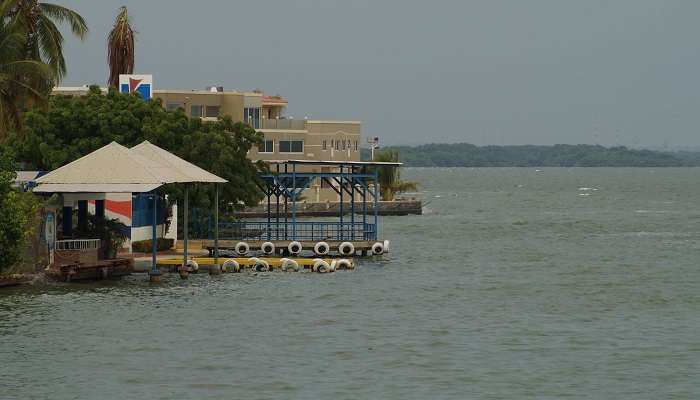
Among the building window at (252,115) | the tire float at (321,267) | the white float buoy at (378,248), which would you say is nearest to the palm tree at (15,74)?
the tire float at (321,267)

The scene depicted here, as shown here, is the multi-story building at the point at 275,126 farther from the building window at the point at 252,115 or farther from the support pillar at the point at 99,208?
the support pillar at the point at 99,208

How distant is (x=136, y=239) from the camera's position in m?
59.1

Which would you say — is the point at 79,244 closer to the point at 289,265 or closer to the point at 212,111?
the point at 289,265

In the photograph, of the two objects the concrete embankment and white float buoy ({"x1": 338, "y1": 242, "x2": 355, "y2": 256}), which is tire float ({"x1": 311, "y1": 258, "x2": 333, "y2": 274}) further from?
the concrete embankment

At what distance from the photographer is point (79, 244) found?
50.4 metres

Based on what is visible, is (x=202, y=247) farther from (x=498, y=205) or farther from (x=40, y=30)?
(x=498, y=205)

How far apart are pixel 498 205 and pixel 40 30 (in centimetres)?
10361

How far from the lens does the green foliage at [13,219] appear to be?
1813 inches

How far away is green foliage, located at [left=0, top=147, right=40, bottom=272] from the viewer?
46.1m

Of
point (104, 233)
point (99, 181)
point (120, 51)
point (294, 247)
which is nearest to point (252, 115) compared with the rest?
point (120, 51)

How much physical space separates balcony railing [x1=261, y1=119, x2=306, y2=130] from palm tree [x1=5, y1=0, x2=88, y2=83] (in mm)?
61602

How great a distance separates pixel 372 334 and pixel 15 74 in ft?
79.3

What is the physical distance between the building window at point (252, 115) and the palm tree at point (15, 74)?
202 ft

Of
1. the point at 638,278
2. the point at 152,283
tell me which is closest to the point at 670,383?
the point at 152,283
